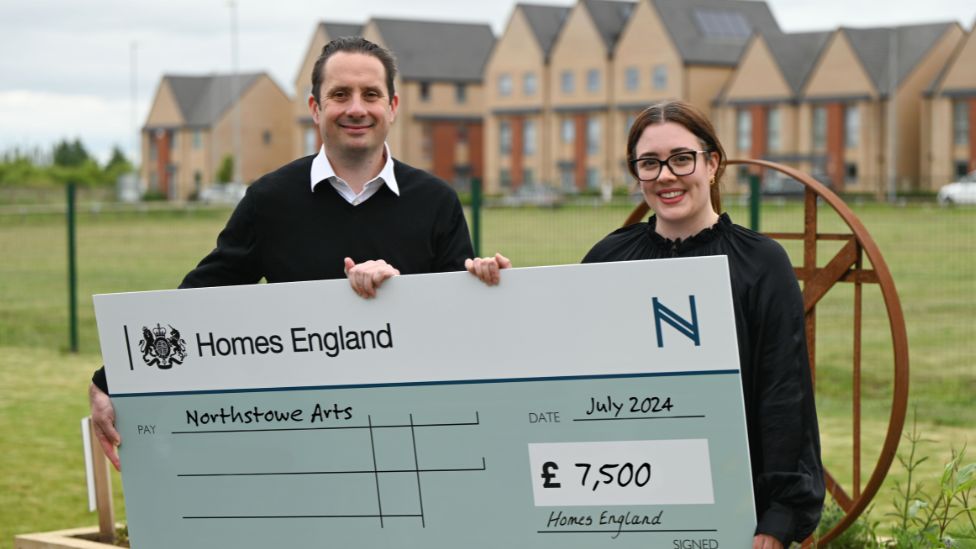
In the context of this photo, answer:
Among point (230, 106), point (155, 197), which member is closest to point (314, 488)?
point (155, 197)

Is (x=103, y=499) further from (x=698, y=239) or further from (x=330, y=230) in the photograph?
(x=698, y=239)

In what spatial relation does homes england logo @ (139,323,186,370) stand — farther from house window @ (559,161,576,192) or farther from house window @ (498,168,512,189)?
house window @ (498,168,512,189)

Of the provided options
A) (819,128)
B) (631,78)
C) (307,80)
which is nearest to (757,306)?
(819,128)

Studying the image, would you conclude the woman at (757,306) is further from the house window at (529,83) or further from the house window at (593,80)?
the house window at (529,83)

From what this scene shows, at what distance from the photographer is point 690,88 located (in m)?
71.9

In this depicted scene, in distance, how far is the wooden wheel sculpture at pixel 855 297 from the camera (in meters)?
4.74

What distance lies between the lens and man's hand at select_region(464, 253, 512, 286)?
3.73 meters

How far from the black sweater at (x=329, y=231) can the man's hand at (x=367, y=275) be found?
288 mm

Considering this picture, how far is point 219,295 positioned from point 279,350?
0.81 feet

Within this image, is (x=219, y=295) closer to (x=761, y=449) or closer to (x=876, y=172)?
(x=761, y=449)

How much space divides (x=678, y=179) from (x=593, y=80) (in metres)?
72.9

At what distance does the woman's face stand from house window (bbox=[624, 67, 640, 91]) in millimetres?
70654

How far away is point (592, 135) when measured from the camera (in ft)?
253

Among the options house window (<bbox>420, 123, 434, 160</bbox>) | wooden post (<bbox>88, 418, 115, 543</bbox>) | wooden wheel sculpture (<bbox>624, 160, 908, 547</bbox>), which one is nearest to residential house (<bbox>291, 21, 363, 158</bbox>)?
house window (<bbox>420, 123, 434, 160</bbox>)
